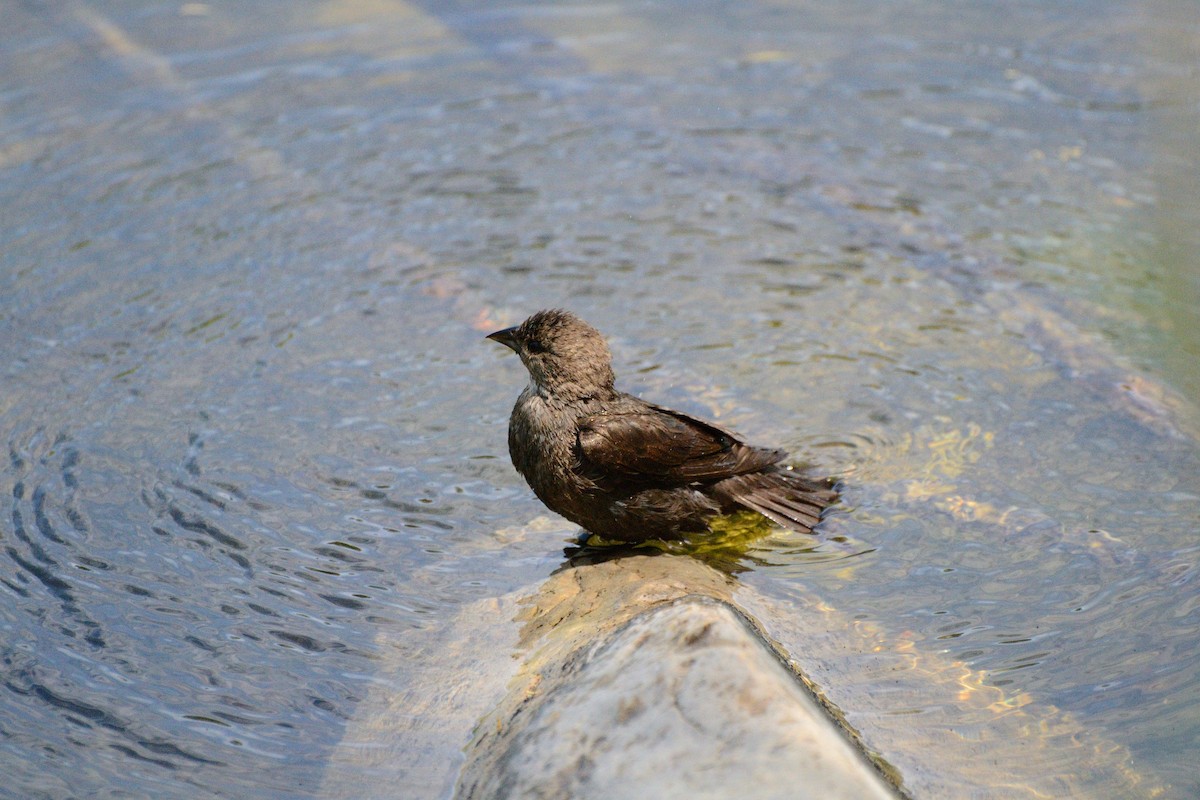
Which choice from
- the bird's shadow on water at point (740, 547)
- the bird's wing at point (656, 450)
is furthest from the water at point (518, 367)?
the bird's wing at point (656, 450)

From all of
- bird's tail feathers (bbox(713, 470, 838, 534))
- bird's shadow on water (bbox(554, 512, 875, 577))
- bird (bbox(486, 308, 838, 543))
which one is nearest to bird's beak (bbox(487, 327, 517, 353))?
bird (bbox(486, 308, 838, 543))

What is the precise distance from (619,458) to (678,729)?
2178mm

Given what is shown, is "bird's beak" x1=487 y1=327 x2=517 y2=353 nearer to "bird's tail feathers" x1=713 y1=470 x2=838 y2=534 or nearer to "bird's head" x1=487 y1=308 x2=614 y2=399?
"bird's head" x1=487 y1=308 x2=614 y2=399

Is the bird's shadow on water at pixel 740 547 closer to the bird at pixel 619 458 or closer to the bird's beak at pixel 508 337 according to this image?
the bird at pixel 619 458

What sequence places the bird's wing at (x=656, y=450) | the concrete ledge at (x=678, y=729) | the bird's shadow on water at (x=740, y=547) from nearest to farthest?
the concrete ledge at (x=678, y=729) → the bird's wing at (x=656, y=450) → the bird's shadow on water at (x=740, y=547)

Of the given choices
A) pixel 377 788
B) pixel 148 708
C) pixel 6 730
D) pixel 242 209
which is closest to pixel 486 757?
pixel 377 788

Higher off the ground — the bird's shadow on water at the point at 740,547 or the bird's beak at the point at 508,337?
the bird's beak at the point at 508,337

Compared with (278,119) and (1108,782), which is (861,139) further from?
(1108,782)

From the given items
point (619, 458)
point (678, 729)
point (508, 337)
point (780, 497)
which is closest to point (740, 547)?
point (780, 497)

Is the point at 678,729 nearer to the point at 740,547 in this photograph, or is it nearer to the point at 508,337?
the point at 740,547

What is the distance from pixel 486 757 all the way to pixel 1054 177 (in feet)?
24.4

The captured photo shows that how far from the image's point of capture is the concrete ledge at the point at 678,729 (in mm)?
3295

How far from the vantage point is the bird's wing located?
555 cm

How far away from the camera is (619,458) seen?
5.54 m
